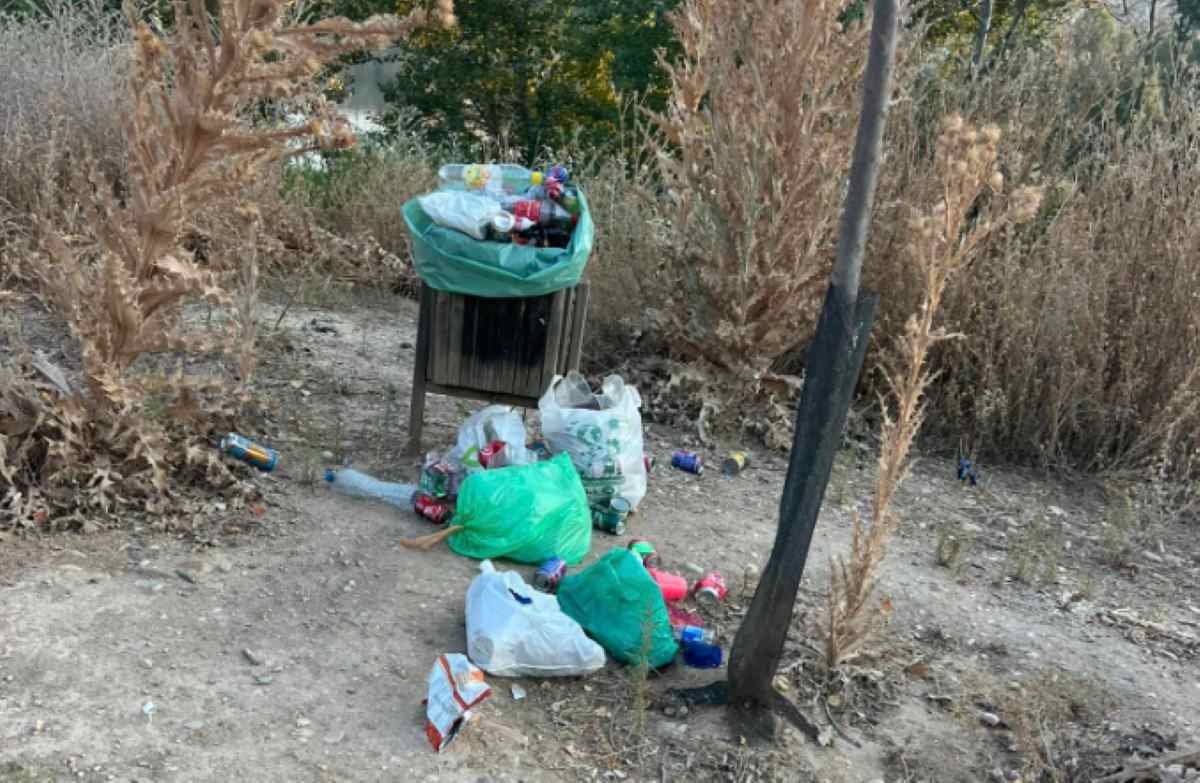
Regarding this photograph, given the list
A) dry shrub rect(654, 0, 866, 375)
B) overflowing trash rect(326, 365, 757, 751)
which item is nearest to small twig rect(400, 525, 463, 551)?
overflowing trash rect(326, 365, 757, 751)

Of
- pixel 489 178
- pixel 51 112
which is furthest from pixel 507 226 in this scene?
pixel 51 112

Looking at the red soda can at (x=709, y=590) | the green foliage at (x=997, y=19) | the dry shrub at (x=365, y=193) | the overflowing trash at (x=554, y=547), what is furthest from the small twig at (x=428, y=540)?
the green foliage at (x=997, y=19)

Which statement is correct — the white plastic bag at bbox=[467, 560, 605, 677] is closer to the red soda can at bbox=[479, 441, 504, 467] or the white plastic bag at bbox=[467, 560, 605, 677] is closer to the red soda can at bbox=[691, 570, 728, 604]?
the red soda can at bbox=[691, 570, 728, 604]

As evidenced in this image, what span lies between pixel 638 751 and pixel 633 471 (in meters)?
1.57

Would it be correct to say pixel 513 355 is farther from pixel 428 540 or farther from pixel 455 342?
pixel 428 540

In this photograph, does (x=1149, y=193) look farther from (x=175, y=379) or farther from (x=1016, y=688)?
(x=175, y=379)

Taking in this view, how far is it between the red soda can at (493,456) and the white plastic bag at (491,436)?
1 cm

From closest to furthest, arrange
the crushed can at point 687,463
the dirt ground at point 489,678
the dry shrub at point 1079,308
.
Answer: the dirt ground at point 489,678
the crushed can at point 687,463
the dry shrub at point 1079,308

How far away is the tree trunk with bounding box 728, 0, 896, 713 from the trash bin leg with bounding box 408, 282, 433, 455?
2.02 m

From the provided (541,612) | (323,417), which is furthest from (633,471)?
(323,417)

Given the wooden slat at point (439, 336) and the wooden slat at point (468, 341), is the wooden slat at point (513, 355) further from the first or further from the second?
the wooden slat at point (439, 336)

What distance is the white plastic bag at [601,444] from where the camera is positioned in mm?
4289

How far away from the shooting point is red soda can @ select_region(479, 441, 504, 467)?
4.24 meters

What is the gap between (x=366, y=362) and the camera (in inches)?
Result: 234
